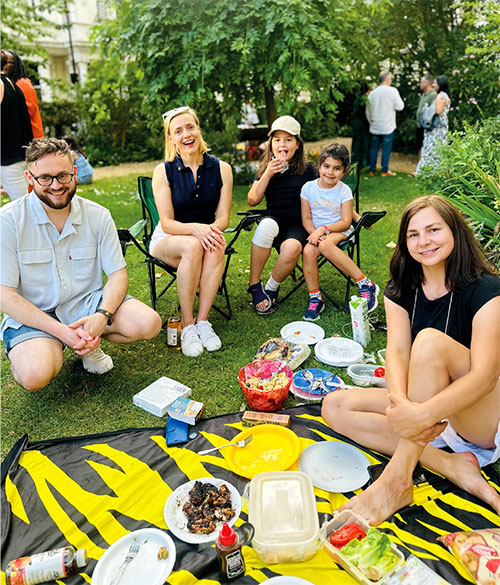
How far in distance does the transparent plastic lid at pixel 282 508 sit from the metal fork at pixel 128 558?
41cm

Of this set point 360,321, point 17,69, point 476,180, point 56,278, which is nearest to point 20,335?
point 56,278

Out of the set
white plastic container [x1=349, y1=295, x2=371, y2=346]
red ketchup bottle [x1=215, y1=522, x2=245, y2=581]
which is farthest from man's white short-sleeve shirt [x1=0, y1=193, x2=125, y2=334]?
red ketchup bottle [x1=215, y1=522, x2=245, y2=581]

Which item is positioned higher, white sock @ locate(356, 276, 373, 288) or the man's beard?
the man's beard

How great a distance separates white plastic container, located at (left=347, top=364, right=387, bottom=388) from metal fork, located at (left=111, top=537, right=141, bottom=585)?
1.43m

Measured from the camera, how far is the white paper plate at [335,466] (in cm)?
186

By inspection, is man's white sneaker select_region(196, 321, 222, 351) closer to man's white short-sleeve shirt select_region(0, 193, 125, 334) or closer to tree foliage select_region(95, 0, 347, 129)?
man's white short-sleeve shirt select_region(0, 193, 125, 334)

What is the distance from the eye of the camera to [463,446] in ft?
6.11

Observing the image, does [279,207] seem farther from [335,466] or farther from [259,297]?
[335,466]

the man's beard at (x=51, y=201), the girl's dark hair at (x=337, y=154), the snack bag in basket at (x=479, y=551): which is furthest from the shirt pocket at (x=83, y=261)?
the snack bag in basket at (x=479, y=551)

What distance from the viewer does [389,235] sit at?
15.9ft

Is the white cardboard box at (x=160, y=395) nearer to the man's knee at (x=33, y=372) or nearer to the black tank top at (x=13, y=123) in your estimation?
the man's knee at (x=33, y=372)

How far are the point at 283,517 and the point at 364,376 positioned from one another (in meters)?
1.12

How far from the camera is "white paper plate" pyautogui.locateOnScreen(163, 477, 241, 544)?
164 centimetres

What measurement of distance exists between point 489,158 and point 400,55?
24.0 ft
